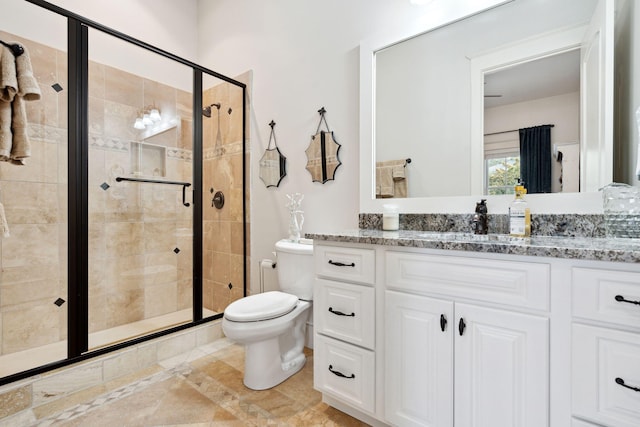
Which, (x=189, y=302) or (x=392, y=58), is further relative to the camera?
(x=189, y=302)

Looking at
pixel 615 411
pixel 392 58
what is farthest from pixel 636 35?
pixel 615 411

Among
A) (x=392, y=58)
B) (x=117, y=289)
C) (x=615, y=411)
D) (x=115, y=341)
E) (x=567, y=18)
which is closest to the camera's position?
(x=615, y=411)

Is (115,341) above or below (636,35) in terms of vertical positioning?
below

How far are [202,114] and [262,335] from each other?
176 cm

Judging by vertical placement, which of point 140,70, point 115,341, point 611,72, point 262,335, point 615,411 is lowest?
point 115,341

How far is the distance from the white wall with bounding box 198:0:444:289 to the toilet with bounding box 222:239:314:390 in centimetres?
35

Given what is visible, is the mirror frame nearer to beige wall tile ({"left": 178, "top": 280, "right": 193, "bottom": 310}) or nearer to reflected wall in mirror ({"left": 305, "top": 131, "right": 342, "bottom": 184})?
reflected wall in mirror ({"left": 305, "top": 131, "right": 342, "bottom": 184})

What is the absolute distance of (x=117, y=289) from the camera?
7.80ft

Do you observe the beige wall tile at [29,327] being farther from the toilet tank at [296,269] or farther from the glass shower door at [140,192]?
the toilet tank at [296,269]

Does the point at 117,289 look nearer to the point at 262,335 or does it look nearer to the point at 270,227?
the point at 270,227

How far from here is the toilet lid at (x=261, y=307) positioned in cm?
161

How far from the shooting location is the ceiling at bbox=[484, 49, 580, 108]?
1.32m

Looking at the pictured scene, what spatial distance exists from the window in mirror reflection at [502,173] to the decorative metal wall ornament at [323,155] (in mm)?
894

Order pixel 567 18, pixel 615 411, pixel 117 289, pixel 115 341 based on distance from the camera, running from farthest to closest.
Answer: pixel 117 289
pixel 115 341
pixel 567 18
pixel 615 411
